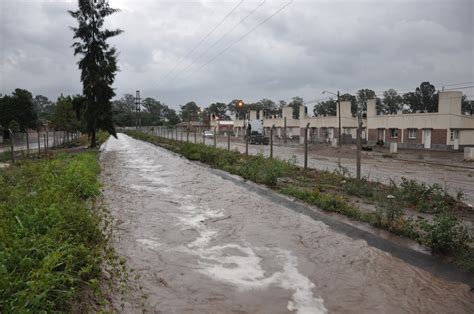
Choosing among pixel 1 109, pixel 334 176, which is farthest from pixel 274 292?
pixel 1 109

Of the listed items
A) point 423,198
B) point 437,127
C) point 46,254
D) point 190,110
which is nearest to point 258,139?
point 437,127

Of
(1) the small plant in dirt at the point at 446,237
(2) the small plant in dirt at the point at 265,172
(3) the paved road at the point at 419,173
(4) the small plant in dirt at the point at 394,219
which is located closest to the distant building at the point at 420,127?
(3) the paved road at the point at 419,173

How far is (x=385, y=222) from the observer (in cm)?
752

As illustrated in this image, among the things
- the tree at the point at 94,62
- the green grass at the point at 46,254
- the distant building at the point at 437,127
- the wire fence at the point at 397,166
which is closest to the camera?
the green grass at the point at 46,254

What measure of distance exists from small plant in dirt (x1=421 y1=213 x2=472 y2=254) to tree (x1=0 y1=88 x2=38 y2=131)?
192 ft

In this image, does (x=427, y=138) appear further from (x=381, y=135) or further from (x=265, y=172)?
(x=265, y=172)

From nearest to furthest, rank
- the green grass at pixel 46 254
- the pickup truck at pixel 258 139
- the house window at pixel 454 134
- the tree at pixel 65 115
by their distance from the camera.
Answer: the green grass at pixel 46 254 → the house window at pixel 454 134 → the tree at pixel 65 115 → the pickup truck at pixel 258 139

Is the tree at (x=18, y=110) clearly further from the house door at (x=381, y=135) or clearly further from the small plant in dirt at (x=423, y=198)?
the small plant in dirt at (x=423, y=198)

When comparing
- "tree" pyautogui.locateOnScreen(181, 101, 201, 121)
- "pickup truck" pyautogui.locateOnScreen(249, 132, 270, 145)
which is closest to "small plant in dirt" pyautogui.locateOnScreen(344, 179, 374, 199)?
"pickup truck" pyautogui.locateOnScreen(249, 132, 270, 145)

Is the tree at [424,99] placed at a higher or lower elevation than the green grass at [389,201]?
higher

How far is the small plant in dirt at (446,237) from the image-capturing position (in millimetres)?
6004

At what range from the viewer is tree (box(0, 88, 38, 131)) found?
5481cm

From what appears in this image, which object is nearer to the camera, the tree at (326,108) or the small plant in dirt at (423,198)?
the small plant in dirt at (423,198)

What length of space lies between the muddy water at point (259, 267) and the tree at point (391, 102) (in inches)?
4004
